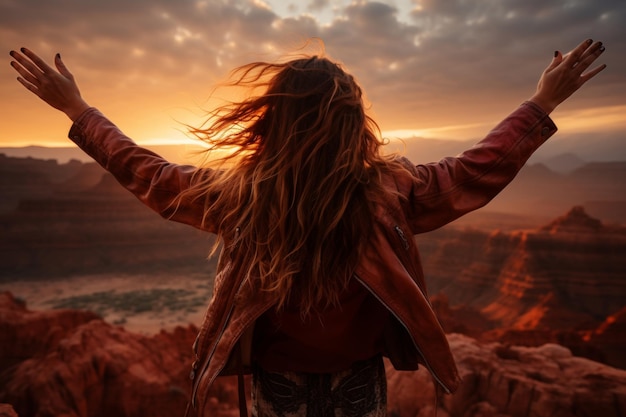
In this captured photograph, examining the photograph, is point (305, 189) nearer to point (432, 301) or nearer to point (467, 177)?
point (467, 177)

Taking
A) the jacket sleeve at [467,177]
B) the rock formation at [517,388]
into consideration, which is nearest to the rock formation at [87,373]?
the rock formation at [517,388]

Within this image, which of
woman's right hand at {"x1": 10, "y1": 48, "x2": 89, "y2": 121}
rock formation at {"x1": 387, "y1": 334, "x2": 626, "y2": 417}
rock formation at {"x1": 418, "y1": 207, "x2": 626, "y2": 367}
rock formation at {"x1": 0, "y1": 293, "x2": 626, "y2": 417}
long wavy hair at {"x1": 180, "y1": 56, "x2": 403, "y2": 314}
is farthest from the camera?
rock formation at {"x1": 418, "y1": 207, "x2": 626, "y2": 367}

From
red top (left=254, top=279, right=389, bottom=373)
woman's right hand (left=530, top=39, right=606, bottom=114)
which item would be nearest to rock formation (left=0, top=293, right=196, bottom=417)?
red top (left=254, top=279, right=389, bottom=373)

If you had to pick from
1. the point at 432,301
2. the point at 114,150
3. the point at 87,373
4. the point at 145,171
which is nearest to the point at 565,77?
the point at 145,171

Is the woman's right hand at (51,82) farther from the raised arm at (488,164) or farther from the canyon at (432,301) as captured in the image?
the canyon at (432,301)

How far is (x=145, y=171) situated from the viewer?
5.01ft

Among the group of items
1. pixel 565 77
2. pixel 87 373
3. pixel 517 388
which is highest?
pixel 565 77

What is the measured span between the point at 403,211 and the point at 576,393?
4.82 meters

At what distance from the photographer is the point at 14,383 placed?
225 inches

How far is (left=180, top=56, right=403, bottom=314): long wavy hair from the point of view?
4.34ft

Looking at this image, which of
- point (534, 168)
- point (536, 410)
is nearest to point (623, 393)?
point (536, 410)

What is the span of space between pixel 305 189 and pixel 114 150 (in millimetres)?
773

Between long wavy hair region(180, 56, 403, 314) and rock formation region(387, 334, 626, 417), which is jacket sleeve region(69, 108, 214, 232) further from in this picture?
rock formation region(387, 334, 626, 417)

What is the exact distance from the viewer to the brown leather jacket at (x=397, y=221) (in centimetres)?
135
